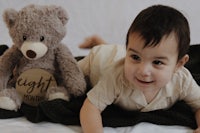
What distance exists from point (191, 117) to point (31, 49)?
0.48 m

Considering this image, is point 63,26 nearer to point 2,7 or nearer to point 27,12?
point 27,12

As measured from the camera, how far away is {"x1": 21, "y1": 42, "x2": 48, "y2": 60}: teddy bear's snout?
889 mm

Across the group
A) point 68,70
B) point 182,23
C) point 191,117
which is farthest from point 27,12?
point 191,117

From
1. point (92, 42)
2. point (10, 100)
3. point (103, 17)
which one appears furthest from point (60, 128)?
point (103, 17)

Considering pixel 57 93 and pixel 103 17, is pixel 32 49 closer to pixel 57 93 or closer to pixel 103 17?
pixel 57 93

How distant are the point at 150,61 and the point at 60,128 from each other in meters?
0.29

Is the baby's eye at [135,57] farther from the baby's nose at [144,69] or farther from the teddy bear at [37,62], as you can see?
the teddy bear at [37,62]

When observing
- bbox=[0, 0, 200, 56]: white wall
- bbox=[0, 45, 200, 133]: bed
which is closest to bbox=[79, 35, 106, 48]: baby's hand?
bbox=[0, 0, 200, 56]: white wall

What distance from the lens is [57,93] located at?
926 mm

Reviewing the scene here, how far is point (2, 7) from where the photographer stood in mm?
1611

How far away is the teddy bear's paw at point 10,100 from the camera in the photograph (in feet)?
2.94

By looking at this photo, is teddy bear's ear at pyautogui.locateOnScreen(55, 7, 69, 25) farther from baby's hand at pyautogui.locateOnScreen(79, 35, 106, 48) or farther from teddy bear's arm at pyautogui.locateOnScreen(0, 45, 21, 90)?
baby's hand at pyautogui.locateOnScreen(79, 35, 106, 48)

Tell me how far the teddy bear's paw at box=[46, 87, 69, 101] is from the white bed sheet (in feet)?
0.27

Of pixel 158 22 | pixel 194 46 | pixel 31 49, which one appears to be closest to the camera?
pixel 158 22
